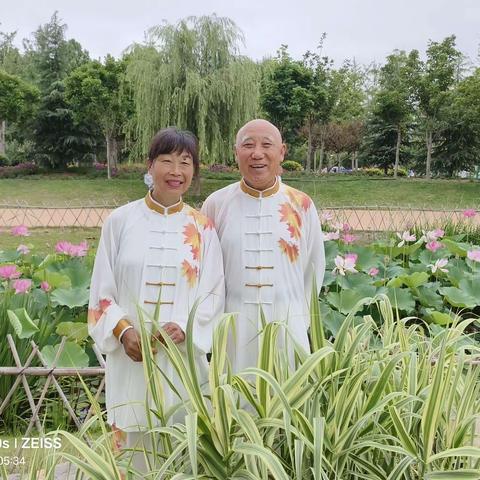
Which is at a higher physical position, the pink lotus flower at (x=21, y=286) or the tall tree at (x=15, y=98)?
the tall tree at (x=15, y=98)

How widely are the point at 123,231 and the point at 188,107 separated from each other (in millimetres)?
13579

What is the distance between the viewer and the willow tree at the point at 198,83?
14875mm

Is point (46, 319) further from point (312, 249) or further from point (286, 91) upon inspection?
point (286, 91)

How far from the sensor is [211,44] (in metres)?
15.4

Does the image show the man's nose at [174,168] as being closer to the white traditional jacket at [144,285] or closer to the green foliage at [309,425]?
the white traditional jacket at [144,285]

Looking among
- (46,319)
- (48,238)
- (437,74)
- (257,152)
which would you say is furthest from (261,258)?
(437,74)

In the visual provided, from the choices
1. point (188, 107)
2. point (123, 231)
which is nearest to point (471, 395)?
point (123, 231)

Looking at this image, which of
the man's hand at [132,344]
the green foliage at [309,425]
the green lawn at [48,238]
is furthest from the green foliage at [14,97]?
the green foliage at [309,425]

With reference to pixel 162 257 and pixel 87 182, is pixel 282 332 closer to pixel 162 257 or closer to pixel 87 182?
pixel 162 257

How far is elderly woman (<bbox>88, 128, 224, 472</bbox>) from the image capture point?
5.88 ft

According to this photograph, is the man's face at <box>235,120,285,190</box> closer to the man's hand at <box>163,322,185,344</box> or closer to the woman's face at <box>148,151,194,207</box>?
the woman's face at <box>148,151,194,207</box>

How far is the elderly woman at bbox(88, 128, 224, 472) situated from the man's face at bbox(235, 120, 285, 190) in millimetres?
197

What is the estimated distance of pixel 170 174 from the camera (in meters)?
1.82

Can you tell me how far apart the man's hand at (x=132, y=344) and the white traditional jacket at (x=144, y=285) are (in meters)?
0.04
